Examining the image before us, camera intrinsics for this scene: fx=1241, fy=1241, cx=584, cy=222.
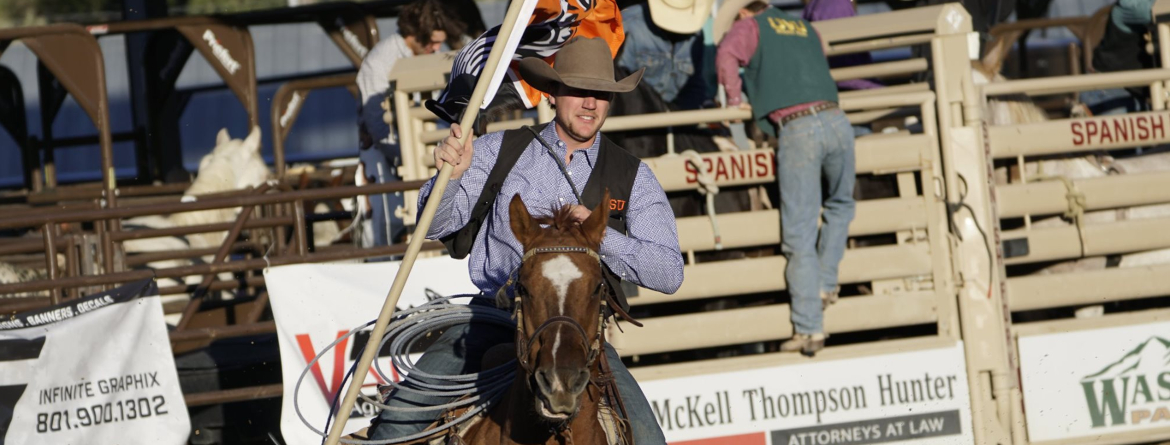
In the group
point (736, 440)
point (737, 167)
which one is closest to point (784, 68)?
point (737, 167)

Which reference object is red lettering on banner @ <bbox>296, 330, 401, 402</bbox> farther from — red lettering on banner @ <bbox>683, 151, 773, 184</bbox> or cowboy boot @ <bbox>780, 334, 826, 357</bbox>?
cowboy boot @ <bbox>780, 334, 826, 357</bbox>

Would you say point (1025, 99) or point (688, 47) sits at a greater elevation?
point (688, 47)

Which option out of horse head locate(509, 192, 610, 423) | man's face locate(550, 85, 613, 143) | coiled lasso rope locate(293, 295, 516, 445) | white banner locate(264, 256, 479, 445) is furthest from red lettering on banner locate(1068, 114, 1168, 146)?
horse head locate(509, 192, 610, 423)

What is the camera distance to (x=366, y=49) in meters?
11.2

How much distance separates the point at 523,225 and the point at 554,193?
677 millimetres

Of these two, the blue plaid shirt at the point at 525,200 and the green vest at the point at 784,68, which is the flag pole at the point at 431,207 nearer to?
the blue plaid shirt at the point at 525,200

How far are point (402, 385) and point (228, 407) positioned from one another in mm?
3928

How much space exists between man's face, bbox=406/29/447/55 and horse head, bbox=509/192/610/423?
16.5 feet

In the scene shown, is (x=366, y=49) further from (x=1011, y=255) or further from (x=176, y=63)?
(x=1011, y=255)

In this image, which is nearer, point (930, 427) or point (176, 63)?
point (930, 427)

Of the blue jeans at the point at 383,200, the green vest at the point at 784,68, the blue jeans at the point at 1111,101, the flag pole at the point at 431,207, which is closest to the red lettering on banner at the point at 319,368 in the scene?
the blue jeans at the point at 383,200

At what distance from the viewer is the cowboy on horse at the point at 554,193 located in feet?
12.4

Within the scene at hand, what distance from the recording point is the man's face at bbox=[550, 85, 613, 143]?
12.8 feet

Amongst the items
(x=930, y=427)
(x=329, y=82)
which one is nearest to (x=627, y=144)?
(x=930, y=427)
